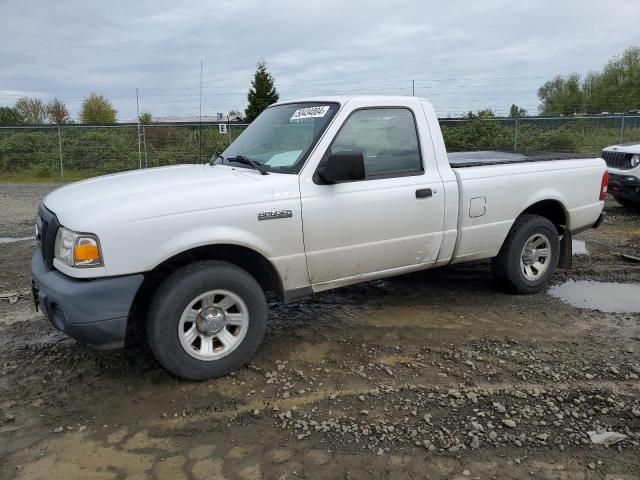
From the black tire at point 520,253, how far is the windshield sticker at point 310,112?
2265 millimetres

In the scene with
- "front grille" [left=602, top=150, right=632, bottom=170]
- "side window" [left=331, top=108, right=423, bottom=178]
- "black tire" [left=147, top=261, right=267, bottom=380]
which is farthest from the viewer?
"front grille" [left=602, top=150, right=632, bottom=170]

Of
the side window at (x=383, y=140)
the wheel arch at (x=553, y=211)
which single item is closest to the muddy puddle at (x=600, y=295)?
the wheel arch at (x=553, y=211)

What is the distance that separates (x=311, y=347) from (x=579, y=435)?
201cm

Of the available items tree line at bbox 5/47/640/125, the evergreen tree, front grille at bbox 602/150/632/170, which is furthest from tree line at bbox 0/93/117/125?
front grille at bbox 602/150/632/170

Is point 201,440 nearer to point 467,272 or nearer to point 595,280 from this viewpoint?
point 467,272

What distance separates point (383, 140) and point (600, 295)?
3.02m

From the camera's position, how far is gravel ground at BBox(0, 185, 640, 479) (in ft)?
9.75

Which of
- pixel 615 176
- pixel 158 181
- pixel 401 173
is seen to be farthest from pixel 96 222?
pixel 615 176

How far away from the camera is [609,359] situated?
418 centimetres

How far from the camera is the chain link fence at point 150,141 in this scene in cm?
1653

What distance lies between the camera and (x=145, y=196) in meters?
3.63

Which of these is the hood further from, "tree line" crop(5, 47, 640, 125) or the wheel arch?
"tree line" crop(5, 47, 640, 125)

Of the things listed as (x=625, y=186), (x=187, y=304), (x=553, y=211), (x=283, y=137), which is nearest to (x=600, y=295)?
(x=553, y=211)

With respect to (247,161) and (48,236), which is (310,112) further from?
(48,236)
